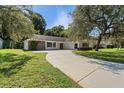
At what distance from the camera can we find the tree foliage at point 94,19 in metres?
21.6

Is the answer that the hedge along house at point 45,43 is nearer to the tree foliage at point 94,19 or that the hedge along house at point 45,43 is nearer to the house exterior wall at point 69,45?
the house exterior wall at point 69,45

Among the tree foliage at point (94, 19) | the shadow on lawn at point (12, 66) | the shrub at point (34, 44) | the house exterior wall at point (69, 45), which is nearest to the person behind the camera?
the shadow on lawn at point (12, 66)

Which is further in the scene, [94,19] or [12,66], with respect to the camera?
[94,19]

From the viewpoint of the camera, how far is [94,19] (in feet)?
75.8

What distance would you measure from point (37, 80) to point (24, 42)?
2649 cm

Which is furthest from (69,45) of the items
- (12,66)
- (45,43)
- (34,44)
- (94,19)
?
(12,66)

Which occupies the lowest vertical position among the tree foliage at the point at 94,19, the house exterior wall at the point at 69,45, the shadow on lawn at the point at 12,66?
the shadow on lawn at the point at 12,66

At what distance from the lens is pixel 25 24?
17.9m

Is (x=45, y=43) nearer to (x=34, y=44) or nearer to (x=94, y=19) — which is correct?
(x=34, y=44)

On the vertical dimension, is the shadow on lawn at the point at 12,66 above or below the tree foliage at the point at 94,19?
below

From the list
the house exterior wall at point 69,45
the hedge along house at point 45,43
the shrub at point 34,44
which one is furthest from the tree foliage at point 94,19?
the house exterior wall at point 69,45

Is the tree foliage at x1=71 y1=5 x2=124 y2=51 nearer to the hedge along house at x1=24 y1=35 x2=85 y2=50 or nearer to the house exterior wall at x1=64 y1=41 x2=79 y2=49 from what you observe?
the hedge along house at x1=24 y1=35 x2=85 y2=50
